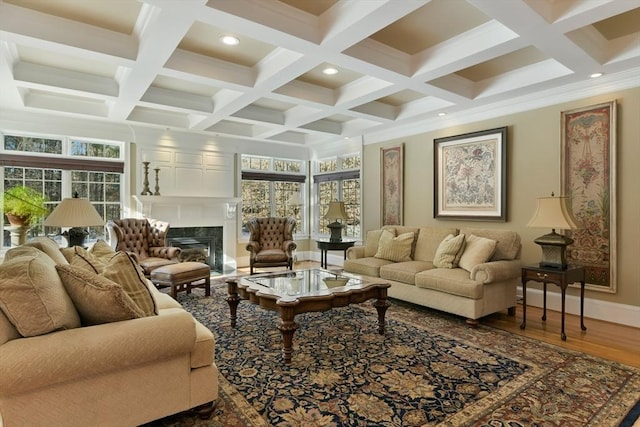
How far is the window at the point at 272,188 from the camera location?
752 cm

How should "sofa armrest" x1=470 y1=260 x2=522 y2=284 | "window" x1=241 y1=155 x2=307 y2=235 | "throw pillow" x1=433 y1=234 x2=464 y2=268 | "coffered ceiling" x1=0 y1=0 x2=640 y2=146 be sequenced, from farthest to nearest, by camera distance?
"window" x1=241 y1=155 x2=307 y2=235 → "throw pillow" x1=433 y1=234 x2=464 y2=268 → "sofa armrest" x1=470 y1=260 x2=522 y2=284 → "coffered ceiling" x1=0 y1=0 x2=640 y2=146

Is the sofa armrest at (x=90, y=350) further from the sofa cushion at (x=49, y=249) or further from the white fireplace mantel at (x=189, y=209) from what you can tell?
the white fireplace mantel at (x=189, y=209)

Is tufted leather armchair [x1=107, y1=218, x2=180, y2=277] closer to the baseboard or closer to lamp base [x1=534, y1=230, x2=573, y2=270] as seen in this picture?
lamp base [x1=534, y1=230, x2=573, y2=270]

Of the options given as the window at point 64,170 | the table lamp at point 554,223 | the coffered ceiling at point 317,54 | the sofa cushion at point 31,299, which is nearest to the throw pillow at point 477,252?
the table lamp at point 554,223

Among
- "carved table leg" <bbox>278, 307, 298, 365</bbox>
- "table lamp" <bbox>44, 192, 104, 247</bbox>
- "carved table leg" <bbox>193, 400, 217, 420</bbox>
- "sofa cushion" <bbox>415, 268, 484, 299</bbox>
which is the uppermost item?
"table lamp" <bbox>44, 192, 104, 247</bbox>

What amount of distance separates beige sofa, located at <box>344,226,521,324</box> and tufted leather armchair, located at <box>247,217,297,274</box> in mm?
1297

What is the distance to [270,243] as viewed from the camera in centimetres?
649

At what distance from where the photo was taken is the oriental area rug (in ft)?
6.75

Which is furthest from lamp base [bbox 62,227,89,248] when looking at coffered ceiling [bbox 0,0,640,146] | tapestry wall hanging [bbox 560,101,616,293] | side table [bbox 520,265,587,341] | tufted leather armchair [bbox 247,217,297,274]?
tapestry wall hanging [bbox 560,101,616,293]

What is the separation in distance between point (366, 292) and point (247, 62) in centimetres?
276

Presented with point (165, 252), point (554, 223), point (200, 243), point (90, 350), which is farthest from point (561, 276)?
point (200, 243)

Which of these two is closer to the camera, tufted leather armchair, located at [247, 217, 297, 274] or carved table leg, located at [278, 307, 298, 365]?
carved table leg, located at [278, 307, 298, 365]

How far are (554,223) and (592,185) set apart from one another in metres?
0.99

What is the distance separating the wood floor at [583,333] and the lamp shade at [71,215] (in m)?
4.23
